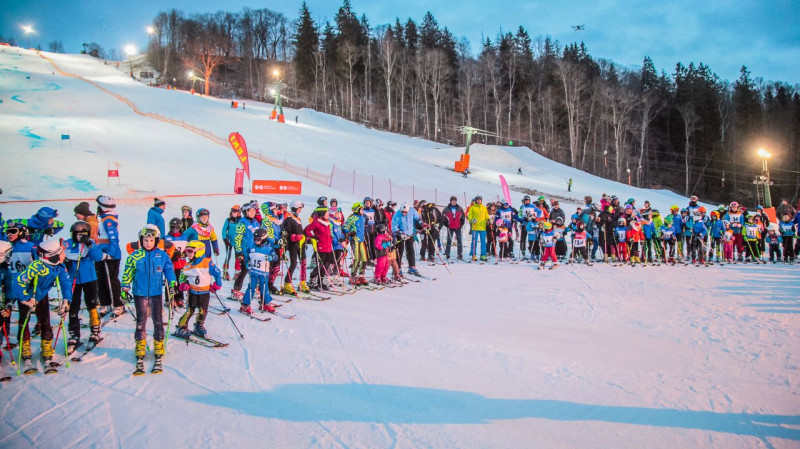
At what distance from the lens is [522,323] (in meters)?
6.59

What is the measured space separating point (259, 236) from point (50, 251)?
2553 mm

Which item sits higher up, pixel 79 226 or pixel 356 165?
pixel 356 165

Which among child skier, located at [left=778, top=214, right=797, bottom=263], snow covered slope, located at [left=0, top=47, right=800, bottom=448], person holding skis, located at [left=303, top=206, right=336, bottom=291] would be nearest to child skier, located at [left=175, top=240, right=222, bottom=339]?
snow covered slope, located at [left=0, top=47, right=800, bottom=448]

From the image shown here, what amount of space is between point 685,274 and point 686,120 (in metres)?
51.4

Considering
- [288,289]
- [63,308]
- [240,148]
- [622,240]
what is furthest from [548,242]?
[240,148]

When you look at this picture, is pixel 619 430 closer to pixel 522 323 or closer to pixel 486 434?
pixel 486 434

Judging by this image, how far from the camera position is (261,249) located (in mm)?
6758

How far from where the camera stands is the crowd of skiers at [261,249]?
4914mm

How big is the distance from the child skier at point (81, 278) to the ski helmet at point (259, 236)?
83.0 inches

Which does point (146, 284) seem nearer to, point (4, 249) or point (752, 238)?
point (4, 249)

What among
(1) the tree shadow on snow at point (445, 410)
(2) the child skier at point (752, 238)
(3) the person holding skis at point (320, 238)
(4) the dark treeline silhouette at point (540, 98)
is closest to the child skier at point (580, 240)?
(2) the child skier at point (752, 238)

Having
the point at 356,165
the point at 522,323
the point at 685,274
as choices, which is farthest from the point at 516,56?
the point at 522,323

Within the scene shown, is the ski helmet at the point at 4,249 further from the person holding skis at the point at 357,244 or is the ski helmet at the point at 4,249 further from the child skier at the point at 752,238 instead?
the child skier at the point at 752,238

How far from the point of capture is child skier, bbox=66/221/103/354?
545 centimetres
